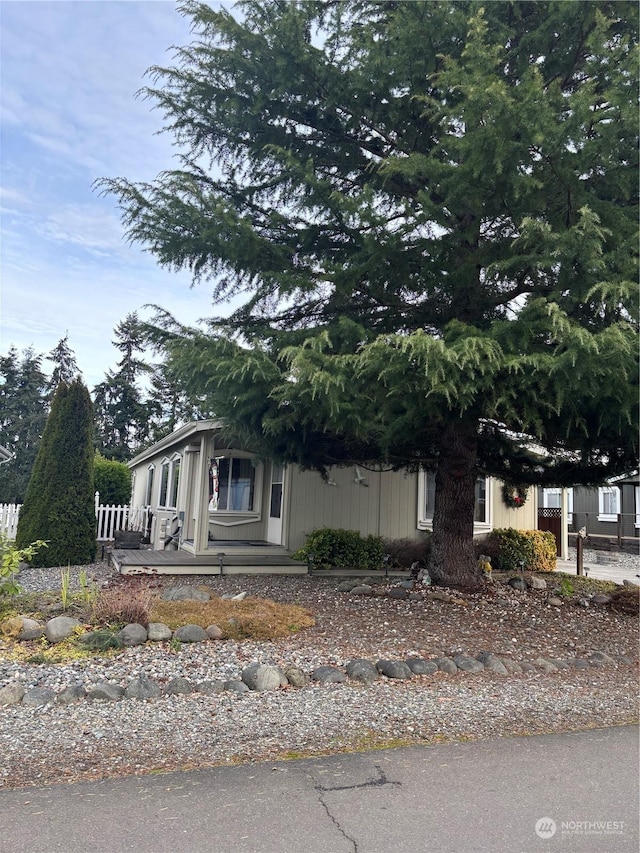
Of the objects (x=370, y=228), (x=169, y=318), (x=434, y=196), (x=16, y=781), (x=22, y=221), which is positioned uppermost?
(x=22, y=221)

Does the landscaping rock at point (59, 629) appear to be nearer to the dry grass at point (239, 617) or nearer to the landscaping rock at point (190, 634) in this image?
the dry grass at point (239, 617)

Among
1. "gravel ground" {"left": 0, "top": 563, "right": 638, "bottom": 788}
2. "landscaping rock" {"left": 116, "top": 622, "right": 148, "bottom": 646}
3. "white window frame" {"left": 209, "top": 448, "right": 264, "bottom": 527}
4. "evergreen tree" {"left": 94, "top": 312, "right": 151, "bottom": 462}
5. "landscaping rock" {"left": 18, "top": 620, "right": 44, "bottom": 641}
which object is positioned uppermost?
"evergreen tree" {"left": 94, "top": 312, "right": 151, "bottom": 462}

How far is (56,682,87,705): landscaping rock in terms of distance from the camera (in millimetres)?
4609

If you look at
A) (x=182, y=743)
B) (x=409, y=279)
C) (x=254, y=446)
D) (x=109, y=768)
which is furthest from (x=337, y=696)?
(x=409, y=279)

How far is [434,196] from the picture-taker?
7859 millimetres

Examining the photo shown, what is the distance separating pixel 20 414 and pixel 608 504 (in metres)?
34.1

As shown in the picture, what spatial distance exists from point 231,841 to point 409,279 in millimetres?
6227

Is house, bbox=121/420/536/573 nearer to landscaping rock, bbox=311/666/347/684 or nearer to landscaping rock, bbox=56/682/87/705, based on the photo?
landscaping rock, bbox=311/666/347/684

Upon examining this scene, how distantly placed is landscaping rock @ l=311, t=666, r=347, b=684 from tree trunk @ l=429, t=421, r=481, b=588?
4066mm

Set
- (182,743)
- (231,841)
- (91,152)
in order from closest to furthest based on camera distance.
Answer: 1. (231,841)
2. (182,743)
3. (91,152)

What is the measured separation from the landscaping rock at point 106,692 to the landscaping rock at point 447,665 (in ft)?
9.67

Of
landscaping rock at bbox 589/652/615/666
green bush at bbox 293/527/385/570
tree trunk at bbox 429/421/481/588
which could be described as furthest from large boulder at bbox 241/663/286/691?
green bush at bbox 293/527/385/570

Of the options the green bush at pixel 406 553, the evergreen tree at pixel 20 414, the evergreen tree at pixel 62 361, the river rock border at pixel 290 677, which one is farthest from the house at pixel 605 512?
the evergreen tree at pixel 62 361

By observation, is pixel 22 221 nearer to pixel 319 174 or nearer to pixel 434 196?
pixel 319 174
